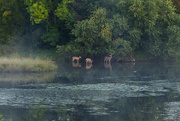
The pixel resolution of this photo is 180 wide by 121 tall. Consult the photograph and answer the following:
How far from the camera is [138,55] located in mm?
43781

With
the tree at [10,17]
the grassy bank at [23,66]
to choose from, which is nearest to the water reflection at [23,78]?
the grassy bank at [23,66]

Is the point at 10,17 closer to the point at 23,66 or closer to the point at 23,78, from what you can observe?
the point at 23,66

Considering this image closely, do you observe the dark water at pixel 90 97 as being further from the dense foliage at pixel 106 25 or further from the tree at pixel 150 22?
the tree at pixel 150 22

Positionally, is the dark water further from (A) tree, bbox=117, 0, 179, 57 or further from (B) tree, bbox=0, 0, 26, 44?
(B) tree, bbox=0, 0, 26, 44

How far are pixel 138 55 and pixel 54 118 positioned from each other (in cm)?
3014

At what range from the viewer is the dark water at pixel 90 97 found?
15164 mm

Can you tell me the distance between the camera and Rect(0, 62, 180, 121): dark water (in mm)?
15164

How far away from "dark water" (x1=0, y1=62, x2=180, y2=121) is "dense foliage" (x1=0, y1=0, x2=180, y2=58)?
1324 centimetres

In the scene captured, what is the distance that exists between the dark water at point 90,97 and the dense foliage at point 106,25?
13236 mm

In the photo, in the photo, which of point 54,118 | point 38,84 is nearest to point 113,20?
point 38,84

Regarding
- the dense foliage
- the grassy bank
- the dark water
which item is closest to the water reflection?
the dark water

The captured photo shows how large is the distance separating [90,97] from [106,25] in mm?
23689

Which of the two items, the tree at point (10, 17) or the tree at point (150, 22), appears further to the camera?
the tree at point (10, 17)

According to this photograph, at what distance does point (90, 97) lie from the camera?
750 inches
